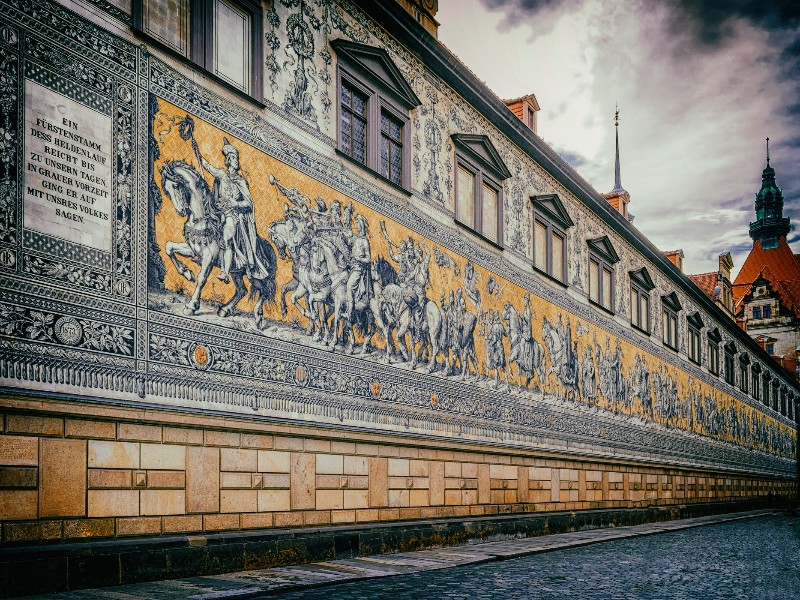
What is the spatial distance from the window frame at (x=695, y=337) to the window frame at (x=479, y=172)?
15564 millimetres

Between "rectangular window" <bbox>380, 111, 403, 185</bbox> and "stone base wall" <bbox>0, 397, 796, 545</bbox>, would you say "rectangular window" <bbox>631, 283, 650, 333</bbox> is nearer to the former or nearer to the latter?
"stone base wall" <bbox>0, 397, 796, 545</bbox>

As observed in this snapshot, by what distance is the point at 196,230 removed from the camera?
845cm

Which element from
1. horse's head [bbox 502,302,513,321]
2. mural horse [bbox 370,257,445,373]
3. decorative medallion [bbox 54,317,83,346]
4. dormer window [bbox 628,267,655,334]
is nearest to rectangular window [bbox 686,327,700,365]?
dormer window [bbox 628,267,655,334]

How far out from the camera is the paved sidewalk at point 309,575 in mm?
6516

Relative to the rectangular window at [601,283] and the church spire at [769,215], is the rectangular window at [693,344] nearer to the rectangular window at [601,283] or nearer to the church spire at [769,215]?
the rectangular window at [601,283]

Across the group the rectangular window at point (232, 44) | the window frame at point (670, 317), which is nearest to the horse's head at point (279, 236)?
the rectangular window at point (232, 44)

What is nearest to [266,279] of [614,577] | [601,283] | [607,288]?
[614,577]

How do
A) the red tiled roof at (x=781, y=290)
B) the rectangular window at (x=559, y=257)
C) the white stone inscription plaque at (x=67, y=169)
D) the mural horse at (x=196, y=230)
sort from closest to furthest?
the white stone inscription plaque at (x=67, y=169) < the mural horse at (x=196, y=230) < the rectangular window at (x=559, y=257) < the red tiled roof at (x=781, y=290)

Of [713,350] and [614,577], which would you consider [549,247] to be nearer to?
[614,577]

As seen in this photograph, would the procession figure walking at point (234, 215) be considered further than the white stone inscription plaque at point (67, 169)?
Yes

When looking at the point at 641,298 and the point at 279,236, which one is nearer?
the point at 279,236

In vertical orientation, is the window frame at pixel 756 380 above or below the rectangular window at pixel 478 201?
below

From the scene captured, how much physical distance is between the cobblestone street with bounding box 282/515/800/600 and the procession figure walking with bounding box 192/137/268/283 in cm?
337

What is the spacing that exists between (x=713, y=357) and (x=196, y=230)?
28.7 metres
